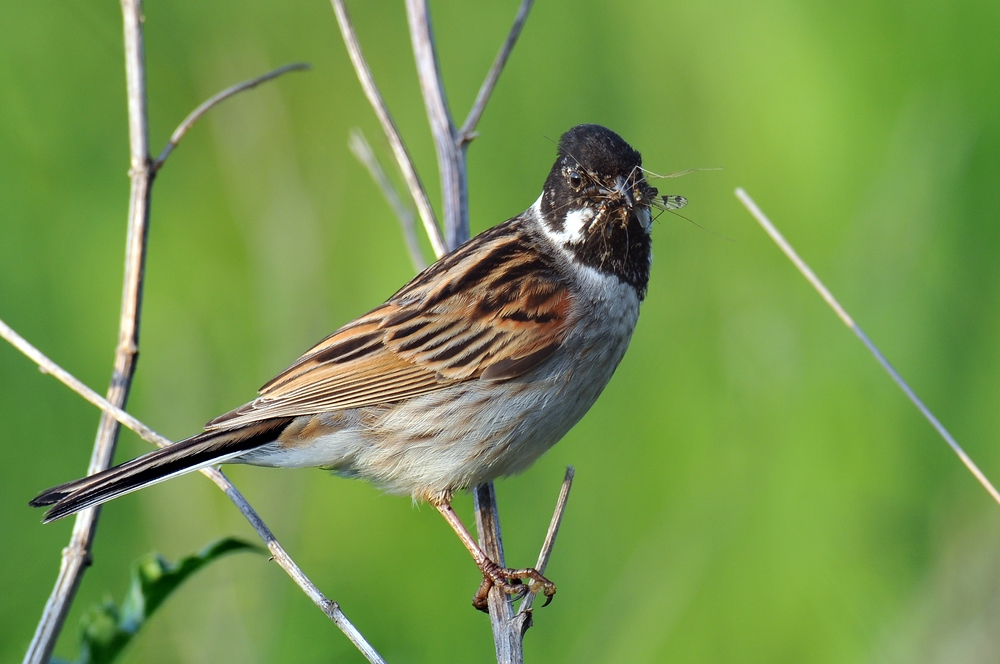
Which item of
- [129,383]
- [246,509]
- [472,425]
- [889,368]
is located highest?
[129,383]

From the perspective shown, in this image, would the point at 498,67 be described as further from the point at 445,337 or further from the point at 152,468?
the point at 152,468

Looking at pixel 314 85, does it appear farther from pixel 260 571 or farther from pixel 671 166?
pixel 260 571

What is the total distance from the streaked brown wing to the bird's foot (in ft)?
2.09

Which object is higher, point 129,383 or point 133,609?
point 129,383

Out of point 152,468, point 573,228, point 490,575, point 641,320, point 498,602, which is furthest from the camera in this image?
point 641,320

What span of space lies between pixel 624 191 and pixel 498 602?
1.41 meters

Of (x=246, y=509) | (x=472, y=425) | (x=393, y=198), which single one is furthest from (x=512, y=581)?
(x=393, y=198)

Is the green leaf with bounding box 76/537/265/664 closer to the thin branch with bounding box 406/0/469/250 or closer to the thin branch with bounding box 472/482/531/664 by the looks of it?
the thin branch with bounding box 472/482/531/664

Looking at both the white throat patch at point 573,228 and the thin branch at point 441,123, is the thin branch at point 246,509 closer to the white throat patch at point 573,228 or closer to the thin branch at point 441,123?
the thin branch at point 441,123

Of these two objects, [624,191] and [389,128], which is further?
[389,128]

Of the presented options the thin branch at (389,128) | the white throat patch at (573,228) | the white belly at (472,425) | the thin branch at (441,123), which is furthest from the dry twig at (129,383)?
the white throat patch at (573,228)

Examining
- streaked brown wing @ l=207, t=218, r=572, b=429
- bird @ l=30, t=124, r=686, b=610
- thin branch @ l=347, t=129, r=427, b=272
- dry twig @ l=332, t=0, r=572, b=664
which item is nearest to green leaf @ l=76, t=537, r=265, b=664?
bird @ l=30, t=124, r=686, b=610

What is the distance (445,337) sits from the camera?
350cm

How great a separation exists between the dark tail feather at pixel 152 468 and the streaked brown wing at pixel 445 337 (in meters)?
0.15
